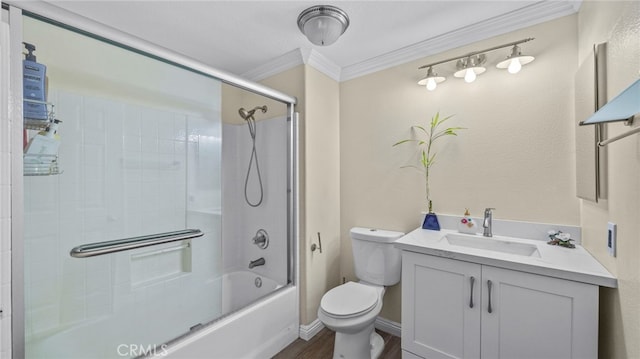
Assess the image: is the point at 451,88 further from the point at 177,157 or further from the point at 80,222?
the point at 80,222

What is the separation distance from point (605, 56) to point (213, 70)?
1919mm

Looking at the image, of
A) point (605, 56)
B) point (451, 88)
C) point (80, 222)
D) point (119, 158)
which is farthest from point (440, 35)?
point (80, 222)

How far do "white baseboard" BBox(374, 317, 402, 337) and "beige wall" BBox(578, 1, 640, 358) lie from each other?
1.17 m

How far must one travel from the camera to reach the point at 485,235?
1643mm

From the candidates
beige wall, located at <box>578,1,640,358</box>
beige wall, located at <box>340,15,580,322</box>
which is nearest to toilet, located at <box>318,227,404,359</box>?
beige wall, located at <box>340,15,580,322</box>

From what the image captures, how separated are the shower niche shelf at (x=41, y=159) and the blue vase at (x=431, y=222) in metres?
2.21

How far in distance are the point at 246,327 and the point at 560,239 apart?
1.95 meters

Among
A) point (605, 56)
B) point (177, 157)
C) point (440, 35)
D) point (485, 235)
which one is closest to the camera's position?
point (605, 56)

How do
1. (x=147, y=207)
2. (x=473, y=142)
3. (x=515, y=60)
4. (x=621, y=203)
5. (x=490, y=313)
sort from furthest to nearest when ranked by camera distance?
1. (x=147, y=207)
2. (x=473, y=142)
3. (x=515, y=60)
4. (x=490, y=313)
5. (x=621, y=203)

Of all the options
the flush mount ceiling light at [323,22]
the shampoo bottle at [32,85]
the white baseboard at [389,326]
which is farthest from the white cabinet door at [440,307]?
the shampoo bottle at [32,85]

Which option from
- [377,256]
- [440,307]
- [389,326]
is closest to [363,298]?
[377,256]

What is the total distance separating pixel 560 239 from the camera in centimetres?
145

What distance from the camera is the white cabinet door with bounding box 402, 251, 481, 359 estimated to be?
1.34 metres

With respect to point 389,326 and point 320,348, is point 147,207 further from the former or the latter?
point 389,326
